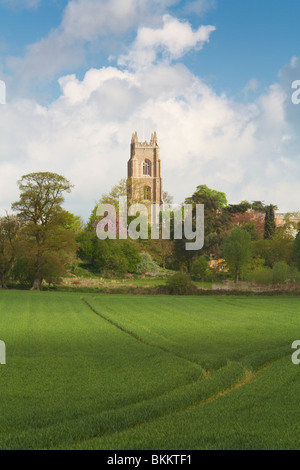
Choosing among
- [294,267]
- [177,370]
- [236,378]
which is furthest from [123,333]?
[294,267]

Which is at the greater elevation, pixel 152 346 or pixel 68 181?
pixel 68 181

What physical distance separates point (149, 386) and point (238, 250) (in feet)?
147

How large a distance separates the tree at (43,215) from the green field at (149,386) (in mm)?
24559

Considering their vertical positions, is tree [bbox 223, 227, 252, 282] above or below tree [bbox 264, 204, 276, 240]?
below

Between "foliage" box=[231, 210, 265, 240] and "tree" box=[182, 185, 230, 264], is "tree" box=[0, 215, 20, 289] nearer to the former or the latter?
"tree" box=[182, 185, 230, 264]

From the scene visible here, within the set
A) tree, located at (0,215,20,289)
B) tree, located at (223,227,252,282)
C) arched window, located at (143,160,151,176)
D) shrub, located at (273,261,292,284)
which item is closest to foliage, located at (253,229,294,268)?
tree, located at (223,227,252,282)

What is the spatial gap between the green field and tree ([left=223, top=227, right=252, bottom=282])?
107 feet

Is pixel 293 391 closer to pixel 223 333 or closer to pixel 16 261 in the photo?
pixel 223 333

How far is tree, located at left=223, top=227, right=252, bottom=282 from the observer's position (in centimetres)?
5491

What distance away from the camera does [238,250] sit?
54.8 metres

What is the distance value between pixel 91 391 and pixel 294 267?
46916mm

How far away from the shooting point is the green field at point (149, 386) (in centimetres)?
773

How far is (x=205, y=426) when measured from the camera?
8.09 metres
